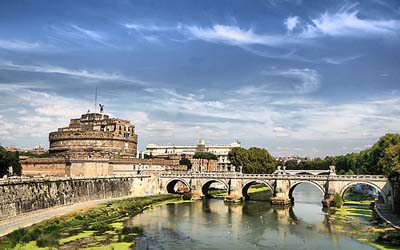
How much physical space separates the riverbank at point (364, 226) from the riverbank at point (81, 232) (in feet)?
62.9

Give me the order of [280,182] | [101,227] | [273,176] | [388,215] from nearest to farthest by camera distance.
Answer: [101,227] < [388,215] < [280,182] < [273,176]

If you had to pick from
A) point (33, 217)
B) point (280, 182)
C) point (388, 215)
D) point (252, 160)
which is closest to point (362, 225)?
point (388, 215)

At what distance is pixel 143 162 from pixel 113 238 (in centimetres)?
4675

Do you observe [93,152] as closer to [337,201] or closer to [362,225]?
[337,201]

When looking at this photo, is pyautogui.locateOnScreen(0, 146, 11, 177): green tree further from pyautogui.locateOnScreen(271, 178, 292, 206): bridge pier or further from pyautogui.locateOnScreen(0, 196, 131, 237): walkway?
pyautogui.locateOnScreen(271, 178, 292, 206): bridge pier

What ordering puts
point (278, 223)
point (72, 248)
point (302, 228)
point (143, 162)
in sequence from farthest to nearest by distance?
1. point (143, 162)
2. point (278, 223)
3. point (302, 228)
4. point (72, 248)

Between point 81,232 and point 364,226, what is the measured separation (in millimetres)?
26291

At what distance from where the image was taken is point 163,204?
203 ft

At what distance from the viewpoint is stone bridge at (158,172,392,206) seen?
54881mm

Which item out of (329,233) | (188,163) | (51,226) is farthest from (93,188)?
(188,163)

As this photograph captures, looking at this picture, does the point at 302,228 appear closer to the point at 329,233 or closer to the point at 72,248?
the point at 329,233

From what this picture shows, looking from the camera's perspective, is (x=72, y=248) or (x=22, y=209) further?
(x=22, y=209)

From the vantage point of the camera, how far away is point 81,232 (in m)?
38.0

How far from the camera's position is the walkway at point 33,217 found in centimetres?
3580
